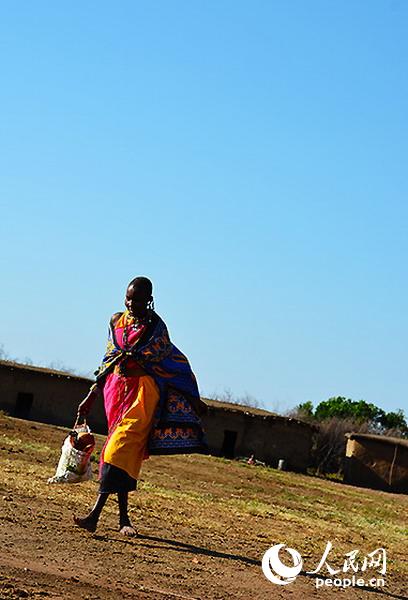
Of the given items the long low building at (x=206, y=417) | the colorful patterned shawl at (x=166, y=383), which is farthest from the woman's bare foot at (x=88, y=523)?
the long low building at (x=206, y=417)

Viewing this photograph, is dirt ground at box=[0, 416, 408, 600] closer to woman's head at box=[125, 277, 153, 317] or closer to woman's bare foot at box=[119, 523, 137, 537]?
woman's bare foot at box=[119, 523, 137, 537]

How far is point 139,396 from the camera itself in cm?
930

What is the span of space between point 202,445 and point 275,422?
2091 cm

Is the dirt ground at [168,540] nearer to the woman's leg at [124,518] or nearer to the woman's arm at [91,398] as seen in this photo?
the woman's leg at [124,518]

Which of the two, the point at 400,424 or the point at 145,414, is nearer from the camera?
the point at 145,414

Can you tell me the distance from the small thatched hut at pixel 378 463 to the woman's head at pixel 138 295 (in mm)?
22483

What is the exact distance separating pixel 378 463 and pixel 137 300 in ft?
74.9

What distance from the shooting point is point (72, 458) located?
975 centimetres

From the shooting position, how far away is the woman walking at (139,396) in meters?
9.16

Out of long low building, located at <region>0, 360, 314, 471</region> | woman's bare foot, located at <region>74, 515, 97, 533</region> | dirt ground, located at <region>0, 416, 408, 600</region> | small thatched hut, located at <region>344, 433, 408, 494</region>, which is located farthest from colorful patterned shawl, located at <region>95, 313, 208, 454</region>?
small thatched hut, located at <region>344, 433, 408, 494</region>

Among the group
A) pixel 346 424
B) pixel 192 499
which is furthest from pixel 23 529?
pixel 346 424

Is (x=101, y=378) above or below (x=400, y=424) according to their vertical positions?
below

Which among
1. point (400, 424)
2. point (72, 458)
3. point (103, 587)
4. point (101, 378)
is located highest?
point (400, 424)

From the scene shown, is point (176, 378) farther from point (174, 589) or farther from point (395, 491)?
point (395, 491)
